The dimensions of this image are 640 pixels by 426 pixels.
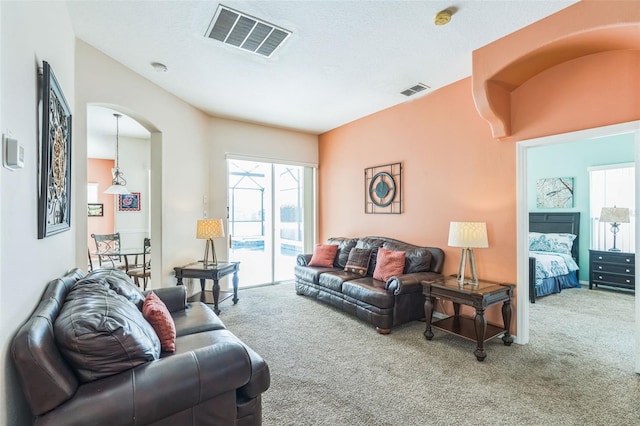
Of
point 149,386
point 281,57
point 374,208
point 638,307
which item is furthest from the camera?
point 374,208

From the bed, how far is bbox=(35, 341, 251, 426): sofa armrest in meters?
4.44

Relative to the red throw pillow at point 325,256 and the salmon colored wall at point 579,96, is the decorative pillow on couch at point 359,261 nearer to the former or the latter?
the red throw pillow at point 325,256

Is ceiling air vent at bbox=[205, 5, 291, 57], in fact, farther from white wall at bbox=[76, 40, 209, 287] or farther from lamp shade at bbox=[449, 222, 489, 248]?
lamp shade at bbox=[449, 222, 489, 248]

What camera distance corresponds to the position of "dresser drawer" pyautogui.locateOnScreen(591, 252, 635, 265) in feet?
16.1

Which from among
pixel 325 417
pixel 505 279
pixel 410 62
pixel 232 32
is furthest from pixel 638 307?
pixel 232 32

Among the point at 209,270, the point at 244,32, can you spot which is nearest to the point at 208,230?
the point at 209,270

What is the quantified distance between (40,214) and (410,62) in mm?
3187

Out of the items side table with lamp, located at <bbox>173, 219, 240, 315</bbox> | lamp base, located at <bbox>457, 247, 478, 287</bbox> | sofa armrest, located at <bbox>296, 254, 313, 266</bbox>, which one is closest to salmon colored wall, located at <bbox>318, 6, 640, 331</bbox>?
lamp base, located at <bbox>457, 247, 478, 287</bbox>

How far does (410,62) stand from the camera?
3.14 metres

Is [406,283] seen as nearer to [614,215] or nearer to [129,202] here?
[614,215]

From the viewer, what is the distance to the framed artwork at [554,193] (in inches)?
234

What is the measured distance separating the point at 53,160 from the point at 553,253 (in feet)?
22.5

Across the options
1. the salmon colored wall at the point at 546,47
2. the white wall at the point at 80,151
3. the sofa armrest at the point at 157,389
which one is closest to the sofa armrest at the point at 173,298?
the white wall at the point at 80,151

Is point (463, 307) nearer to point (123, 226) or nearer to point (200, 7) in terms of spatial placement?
point (200, 7)
